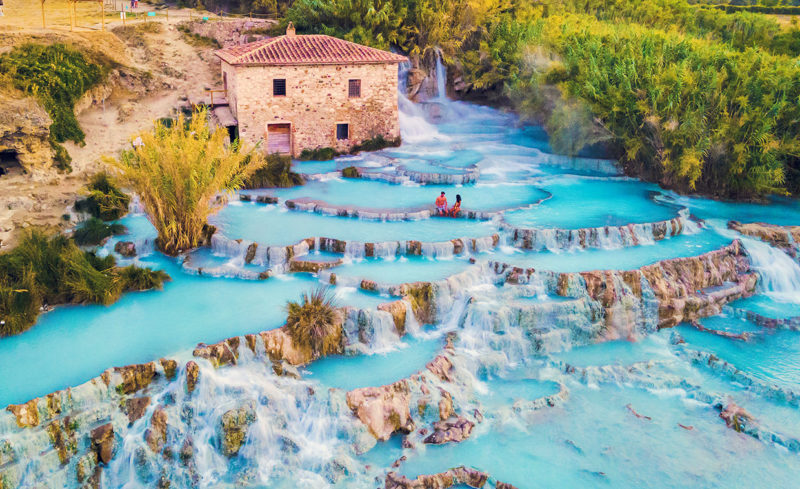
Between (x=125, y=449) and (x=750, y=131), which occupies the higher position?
(x=750, y=131)

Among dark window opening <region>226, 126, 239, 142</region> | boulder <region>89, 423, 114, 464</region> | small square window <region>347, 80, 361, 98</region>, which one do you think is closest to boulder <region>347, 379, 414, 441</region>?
boulder <region>89, 423, 114, 464</region>

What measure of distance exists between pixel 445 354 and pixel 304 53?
17844mm

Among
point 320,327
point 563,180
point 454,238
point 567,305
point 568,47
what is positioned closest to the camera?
point 320,327

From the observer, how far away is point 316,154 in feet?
101

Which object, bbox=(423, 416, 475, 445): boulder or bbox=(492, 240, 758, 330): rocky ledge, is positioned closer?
bbox=(423, 416, 475, 445): boulder

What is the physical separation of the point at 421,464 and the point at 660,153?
60.3 feet

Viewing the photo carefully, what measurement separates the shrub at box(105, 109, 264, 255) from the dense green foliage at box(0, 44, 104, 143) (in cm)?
725

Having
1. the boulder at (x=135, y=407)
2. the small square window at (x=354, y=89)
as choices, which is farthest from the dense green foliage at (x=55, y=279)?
the small square window at (x=354, y=89)

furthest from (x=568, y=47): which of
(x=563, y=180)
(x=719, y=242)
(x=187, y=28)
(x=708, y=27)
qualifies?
(x=187, y=28)

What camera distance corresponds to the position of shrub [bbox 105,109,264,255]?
64.0 feet

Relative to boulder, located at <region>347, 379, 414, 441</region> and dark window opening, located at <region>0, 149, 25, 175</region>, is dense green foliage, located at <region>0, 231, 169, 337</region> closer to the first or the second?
dark window opening, located at <region>0, 149, 25, 175</region>

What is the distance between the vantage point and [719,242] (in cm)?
2275

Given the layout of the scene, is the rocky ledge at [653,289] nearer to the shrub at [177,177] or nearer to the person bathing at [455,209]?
the person bathing at [455,209]

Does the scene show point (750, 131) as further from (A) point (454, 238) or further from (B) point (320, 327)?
(B) point (320, 327)
